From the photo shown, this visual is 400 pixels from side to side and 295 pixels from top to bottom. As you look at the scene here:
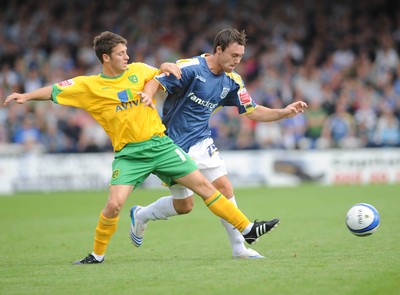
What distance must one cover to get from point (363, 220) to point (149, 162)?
2492 millimetres

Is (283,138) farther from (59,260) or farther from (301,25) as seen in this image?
(59,260)

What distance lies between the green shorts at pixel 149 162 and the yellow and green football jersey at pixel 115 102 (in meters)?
0.09

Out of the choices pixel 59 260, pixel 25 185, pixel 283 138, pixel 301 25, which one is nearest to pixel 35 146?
pixel 25 185

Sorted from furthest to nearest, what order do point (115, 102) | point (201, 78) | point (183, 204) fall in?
point (183, 204), point (201, 78), point (115, 102)

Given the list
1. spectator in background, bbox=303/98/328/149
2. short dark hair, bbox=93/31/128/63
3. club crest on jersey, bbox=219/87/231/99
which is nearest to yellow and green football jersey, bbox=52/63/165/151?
short dark hair, bbox=93/31/128/63

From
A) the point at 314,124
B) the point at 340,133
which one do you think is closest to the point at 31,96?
the point at 340,133

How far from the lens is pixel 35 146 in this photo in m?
21.0

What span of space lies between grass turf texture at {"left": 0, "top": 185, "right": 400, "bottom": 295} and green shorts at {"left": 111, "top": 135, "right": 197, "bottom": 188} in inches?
37.1

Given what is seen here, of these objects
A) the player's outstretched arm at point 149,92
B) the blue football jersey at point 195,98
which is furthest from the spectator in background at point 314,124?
the player's outstretched arm at point 149,92

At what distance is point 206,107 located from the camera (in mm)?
8633

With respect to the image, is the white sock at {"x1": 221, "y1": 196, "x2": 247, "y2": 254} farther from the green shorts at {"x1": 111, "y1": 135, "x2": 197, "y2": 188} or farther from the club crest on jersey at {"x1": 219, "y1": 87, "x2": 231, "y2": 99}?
the club crest on jersey at {"x1": 219, "y1": 87, "x2": 231, "y2": 99}

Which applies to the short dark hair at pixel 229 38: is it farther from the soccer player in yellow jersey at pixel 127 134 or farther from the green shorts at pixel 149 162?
the green shorts at pixel 149 162

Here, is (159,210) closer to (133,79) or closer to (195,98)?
(195,98)

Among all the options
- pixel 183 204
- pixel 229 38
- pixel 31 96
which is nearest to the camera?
pixel 31 96
